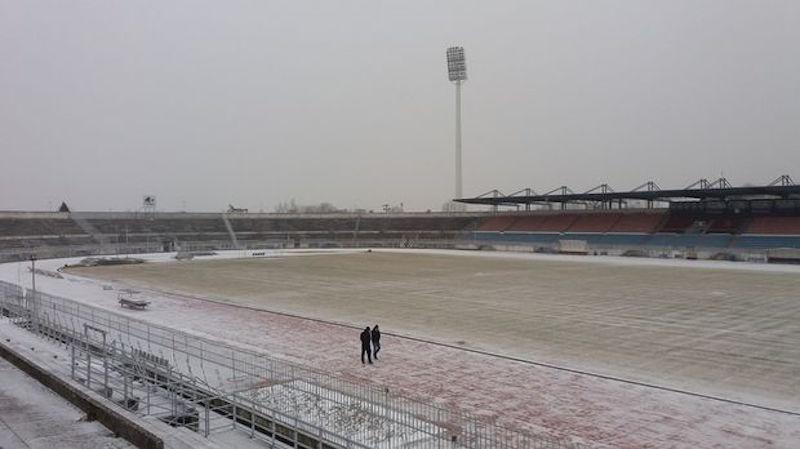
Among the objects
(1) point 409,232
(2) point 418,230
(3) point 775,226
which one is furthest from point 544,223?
(3) point 775,226

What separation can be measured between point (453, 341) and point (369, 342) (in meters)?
4.60

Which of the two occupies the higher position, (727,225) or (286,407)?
(727,225)

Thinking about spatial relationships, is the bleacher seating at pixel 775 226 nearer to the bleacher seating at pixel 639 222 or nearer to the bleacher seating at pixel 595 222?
the bleacher seating at pixel 639 222

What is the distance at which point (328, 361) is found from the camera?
21312 millimetres

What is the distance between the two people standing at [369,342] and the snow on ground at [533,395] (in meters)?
0.40

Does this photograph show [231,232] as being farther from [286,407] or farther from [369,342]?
[286,407]

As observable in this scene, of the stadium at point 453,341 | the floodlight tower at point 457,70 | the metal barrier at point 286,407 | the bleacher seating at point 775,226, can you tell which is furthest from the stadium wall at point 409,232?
the metal barrier at point 286,407

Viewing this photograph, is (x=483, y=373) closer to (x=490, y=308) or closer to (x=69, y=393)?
(x=69, y=393)

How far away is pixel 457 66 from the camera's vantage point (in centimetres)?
10875

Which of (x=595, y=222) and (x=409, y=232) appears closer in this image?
(x=595, y=222)

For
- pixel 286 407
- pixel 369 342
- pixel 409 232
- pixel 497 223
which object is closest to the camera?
pixel 286 407

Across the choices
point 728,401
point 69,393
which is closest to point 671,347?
point 728,401

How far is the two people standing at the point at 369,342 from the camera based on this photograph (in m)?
20.9

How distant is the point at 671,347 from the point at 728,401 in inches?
270
